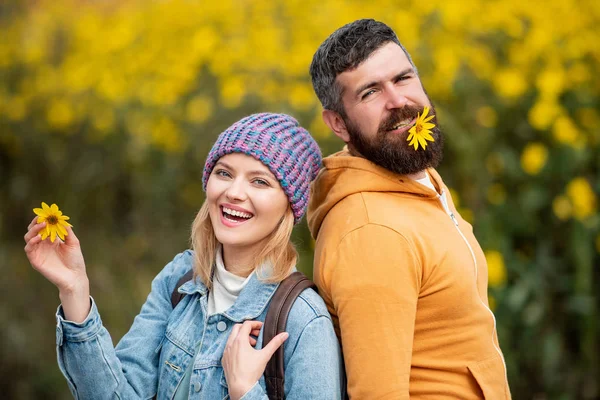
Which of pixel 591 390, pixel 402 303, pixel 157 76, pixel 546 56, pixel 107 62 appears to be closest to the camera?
pixel 402 303

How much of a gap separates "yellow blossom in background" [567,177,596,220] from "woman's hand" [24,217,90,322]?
2.23 metres

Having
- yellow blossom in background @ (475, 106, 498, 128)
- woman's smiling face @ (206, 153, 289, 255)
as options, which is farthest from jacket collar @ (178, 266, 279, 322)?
yellow blossom in background @ (475, 106, 498, 128)

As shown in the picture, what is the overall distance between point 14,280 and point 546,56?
3.11 metres

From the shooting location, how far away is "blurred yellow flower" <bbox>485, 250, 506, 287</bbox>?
10.2 ft

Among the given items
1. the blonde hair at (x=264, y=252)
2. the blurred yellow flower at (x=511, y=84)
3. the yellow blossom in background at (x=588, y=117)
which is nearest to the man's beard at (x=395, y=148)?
the blonde hair at (x=264, y=252)

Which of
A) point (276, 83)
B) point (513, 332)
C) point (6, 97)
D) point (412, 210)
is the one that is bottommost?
point (513, 332)

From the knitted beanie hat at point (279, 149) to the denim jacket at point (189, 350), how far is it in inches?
9.6

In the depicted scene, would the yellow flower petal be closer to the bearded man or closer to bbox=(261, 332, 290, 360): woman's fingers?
the bearded man

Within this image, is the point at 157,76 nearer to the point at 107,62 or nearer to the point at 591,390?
the point at 107,62

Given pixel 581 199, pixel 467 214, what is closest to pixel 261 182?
pixel 467 214

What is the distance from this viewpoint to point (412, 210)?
188 cm

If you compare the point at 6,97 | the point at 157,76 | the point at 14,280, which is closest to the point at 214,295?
the point at 14,280

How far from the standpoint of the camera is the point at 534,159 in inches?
132

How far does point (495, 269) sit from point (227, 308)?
1620 mm
